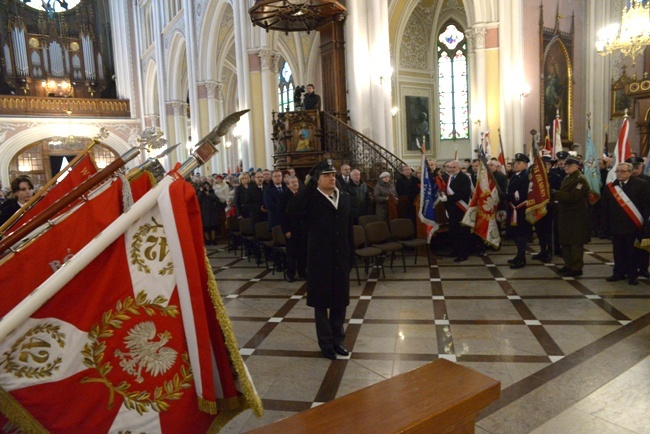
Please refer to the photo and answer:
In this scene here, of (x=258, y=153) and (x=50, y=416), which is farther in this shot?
(x=258, y=153)

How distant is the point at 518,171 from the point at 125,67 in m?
25.0

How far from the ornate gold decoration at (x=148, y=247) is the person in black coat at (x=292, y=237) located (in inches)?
153

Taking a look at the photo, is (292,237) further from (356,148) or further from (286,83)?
(286,83)

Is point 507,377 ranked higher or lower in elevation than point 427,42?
lower

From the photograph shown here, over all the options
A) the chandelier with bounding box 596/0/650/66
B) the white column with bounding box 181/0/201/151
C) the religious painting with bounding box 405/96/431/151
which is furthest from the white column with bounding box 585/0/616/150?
the white column with bounding box 181/0/201/151

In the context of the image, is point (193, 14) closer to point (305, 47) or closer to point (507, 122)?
point (305, 47)

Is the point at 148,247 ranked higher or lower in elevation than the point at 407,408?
higher

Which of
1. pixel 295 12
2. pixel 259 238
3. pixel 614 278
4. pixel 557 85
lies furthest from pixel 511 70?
pixel 259 238

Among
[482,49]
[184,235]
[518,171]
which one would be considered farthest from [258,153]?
[184,235]

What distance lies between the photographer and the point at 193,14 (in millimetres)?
17859

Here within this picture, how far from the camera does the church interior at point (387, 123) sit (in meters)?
3.62

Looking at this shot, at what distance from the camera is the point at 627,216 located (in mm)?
5676

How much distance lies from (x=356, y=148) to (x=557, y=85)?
376 inches

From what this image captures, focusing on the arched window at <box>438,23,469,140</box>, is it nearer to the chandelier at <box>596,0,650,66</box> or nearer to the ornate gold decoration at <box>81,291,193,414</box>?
the chandelier at <box>596,0,650,66</box>
